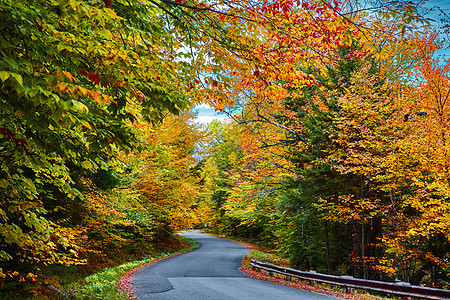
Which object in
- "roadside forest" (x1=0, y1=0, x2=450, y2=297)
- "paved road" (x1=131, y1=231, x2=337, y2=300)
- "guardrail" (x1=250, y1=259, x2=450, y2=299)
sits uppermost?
"roadside forest" (x1=0, y1=0, x2=450, y2=297)

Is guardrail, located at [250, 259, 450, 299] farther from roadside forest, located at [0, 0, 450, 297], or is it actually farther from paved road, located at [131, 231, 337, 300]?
paved road, located at [131, 231, 337, 300]

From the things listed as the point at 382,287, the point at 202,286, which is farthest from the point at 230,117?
the point at 382,287

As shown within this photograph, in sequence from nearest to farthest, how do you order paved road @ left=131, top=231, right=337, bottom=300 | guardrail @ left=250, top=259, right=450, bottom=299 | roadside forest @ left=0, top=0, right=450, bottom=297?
roadside forest @ left=0, top=0, right=450, bottom=297, guardrail @ left=250, top=259, right=450, bottom=299, paved road @ left=131, top=231, right=337, bottom=300

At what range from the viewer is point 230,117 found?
1248 cm

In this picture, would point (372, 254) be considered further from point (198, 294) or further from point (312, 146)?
point (198, 294)

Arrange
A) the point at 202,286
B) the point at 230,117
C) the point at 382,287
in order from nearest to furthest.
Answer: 1. the point at 382,287
2. the point at 202,286
3. the point at 230,117

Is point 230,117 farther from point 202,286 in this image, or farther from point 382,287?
point 382,287

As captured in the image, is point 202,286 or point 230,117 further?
point 230,117

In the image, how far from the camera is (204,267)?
15.0 metres

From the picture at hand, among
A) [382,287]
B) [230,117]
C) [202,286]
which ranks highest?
[230,117]

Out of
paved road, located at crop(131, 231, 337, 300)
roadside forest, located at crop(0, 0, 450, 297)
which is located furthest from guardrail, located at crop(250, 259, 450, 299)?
paved road, located at crop(131, 231, 337, 300)

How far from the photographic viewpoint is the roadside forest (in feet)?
9.86

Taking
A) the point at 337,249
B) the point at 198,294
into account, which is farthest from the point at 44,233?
the point at 337,249

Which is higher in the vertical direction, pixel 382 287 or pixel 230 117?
pixel 230 117
